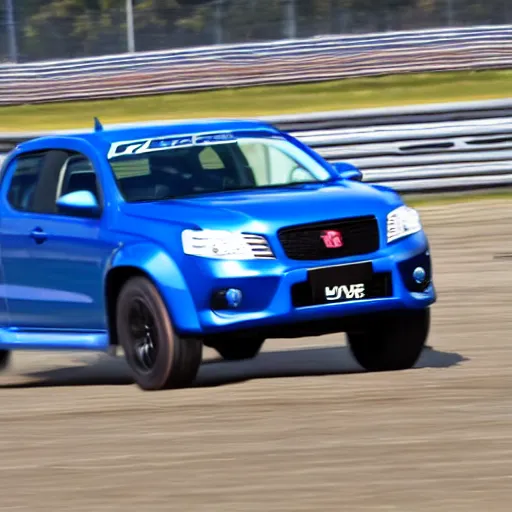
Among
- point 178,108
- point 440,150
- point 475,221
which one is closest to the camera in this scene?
point 475,221

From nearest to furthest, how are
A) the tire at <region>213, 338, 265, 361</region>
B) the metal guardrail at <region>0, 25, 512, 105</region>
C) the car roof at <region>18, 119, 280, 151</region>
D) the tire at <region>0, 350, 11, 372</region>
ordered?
the car roof at <region>18, 119, 280, 151</region> < the tire at <region>213, 338, 265, 361</region> < the tire at <region>0, 350, 11, 372</region> < the metal guardrail at <region>0, 25, 512, 105</region>

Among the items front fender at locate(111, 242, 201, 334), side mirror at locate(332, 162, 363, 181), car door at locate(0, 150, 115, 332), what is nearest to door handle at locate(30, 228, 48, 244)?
car door at locate(0, 150, 115, 332)

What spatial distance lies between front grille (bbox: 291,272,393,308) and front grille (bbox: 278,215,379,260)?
0.14 meters

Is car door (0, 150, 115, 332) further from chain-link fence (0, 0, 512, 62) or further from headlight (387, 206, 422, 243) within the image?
chain-link fence (0, 0, 512, 62)

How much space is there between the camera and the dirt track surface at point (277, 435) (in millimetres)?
6465

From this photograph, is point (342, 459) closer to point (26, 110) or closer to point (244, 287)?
point (244, 287)

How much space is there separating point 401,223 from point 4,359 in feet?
11.1

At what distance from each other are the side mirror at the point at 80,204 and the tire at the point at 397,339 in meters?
1.60

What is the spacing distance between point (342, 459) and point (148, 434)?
1195 millimetres

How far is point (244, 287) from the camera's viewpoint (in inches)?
351

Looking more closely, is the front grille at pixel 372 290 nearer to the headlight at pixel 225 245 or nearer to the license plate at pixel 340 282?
the license plate at pixel 340 282

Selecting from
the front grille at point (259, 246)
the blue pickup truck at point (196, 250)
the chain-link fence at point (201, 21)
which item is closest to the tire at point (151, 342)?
the blue pickup truck at point (196, 250)

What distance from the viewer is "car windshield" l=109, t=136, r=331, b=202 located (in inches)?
384

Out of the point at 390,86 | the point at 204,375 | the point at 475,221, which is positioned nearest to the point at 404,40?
the point at 390,86
